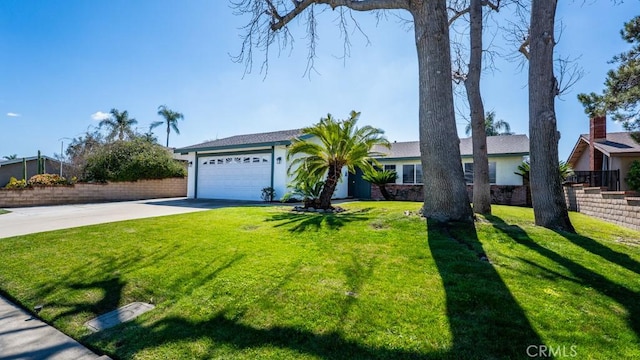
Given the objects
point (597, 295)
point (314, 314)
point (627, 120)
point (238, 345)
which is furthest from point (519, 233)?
point (627, 120)

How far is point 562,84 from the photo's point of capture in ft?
28.0

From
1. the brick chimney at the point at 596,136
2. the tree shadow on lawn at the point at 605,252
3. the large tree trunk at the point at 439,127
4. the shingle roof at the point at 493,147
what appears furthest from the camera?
the brick chimney at the point at 596,136

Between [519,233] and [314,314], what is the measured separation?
3.85 m

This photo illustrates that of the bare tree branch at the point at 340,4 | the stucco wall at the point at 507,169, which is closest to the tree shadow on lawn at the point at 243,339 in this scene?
the bare tree branch at the point at 340,4

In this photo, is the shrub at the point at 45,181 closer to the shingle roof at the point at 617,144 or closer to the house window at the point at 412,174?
the house window at the point at 412,174

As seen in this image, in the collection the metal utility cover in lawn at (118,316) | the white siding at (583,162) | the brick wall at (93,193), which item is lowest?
the metal utility cover in lawn at (118,316)

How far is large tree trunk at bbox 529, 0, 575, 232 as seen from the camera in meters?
5.68

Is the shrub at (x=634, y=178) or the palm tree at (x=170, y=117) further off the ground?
the palm tree at (x=170, y=117)

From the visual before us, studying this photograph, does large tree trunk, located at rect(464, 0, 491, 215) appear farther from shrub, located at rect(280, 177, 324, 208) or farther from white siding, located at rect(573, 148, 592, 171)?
white siding, located at rect(573, 148, 592, 171)

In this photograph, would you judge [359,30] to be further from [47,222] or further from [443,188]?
[47,222]

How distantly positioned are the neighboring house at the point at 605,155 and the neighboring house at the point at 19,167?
104 ft

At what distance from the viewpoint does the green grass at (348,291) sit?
7.62 feet

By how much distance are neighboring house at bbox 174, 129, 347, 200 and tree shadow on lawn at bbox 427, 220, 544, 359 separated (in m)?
11.6

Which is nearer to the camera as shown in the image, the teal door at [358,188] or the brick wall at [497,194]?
the brick wall at [497,194]
